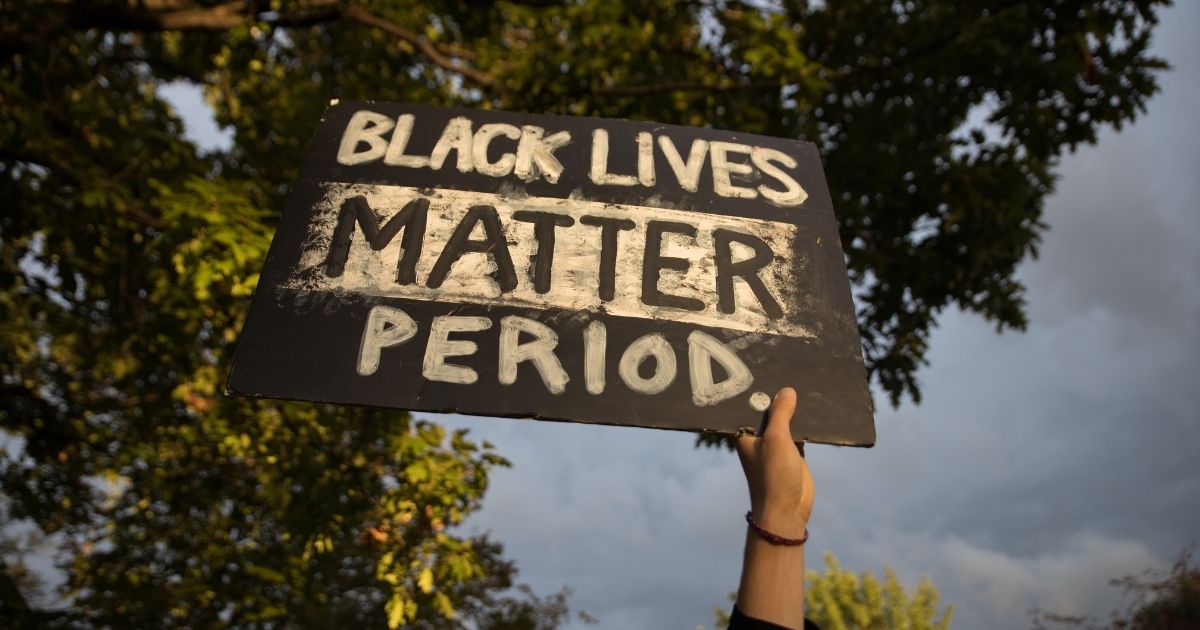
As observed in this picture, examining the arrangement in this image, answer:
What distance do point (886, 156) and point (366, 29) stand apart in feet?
19.9

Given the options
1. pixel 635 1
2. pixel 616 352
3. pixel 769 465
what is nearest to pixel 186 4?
pixel 635 1

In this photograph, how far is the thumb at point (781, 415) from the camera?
1962 millimetres

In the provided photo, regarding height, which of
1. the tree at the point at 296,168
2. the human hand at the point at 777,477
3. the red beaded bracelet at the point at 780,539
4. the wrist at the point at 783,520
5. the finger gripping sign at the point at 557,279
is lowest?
the red beaded bracelet at the point at 780,539

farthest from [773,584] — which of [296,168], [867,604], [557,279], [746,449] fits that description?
[867,604]

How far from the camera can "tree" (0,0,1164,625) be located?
6293 millimetres

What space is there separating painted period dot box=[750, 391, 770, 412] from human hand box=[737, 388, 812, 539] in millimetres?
71

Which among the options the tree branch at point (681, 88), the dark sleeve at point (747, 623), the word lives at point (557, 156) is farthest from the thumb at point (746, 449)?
the tree branch at point (681, 88)

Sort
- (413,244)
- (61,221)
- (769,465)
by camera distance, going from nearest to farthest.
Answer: (769,465) < (413,244) < (61,221)

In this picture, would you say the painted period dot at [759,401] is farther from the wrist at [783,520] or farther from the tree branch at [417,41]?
the tree branch at [417,41]

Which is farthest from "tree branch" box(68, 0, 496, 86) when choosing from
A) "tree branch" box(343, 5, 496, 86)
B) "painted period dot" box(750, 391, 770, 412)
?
"painted period dot" box(750, 391, 770, 412)

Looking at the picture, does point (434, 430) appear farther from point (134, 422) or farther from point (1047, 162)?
point (1047, 162)

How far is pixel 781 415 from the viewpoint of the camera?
2033 millimetres

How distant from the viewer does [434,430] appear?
6.61 metres

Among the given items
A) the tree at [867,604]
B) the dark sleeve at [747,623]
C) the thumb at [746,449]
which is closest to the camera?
the dark sleeve at [747,623]
